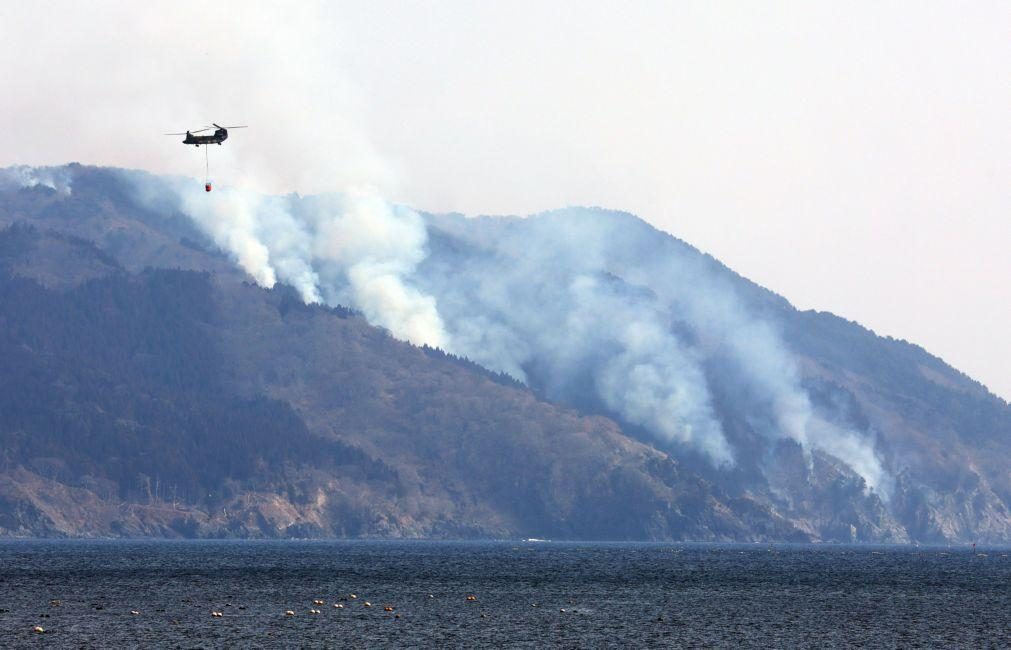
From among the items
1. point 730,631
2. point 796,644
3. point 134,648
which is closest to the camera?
point 134,648

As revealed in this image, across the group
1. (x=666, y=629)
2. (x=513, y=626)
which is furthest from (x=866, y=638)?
(x=513, y=626)

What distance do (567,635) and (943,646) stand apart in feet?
139

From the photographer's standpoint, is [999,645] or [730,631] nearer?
[999,645]

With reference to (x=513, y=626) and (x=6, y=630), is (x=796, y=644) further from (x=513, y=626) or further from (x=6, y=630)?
(x=6, y=630)

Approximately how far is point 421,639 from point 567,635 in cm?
1747

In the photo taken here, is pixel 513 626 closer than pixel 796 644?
No

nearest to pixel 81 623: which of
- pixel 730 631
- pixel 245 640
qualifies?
pixel 245 640

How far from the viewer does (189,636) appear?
17862 cm

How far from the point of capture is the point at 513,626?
196250mm

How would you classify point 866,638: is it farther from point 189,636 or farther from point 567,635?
point 189,636

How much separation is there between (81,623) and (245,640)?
30.6 metres

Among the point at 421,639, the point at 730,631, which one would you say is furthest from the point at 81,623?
the point at 730,631

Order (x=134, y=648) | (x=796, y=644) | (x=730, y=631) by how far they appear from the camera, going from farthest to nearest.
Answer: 1. (x=730, y=631)
2. (x=796, y=644)
3. (x=134, y=648)

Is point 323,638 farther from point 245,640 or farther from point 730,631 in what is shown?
point 730,631
